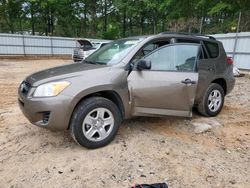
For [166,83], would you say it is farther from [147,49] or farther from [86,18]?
[86,18]

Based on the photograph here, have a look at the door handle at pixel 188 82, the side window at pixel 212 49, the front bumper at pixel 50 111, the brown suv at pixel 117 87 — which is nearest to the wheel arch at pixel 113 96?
the brown suv at pixel 117 87

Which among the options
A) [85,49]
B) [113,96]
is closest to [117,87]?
[113,96]

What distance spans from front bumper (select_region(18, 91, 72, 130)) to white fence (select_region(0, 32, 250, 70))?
11235 mm

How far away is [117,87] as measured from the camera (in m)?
3.24

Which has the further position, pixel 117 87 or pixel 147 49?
pixel 147 49

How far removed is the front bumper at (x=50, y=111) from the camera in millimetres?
2863

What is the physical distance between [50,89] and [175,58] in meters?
2.05

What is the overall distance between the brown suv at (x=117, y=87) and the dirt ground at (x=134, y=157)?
1.16ft

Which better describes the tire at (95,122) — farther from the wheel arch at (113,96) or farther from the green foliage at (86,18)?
the green foliage at (86,18)

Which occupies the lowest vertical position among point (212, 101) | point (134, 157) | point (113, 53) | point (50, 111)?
point (134, 157)

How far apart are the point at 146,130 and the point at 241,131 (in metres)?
1.69

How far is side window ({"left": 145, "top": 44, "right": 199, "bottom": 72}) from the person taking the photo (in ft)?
12.0

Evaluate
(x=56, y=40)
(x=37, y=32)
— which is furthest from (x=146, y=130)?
(x=37, y=32)

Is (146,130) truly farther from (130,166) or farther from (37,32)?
(37,32)
